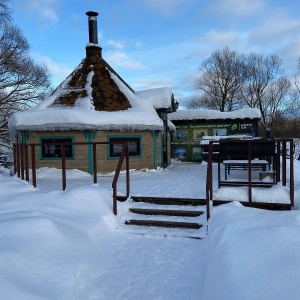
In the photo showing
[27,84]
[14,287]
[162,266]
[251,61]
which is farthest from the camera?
[251,61]

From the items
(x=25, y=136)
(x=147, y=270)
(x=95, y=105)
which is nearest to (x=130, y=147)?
(x=95, y=105)

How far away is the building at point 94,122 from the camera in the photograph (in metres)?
11.3

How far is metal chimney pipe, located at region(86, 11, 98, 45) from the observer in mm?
14703

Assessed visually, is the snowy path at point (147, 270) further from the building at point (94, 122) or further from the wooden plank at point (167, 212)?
the building at point (94, 122)

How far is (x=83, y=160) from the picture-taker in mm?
11523

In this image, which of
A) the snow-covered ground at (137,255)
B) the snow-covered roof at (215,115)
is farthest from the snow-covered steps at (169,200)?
the snow-covered roof at (215,115)

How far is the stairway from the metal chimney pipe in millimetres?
10701

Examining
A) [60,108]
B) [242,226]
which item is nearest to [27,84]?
[60,108]

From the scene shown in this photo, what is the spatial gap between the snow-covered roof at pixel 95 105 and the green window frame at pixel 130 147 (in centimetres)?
54

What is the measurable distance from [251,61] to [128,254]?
3452cm

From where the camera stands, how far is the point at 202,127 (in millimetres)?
18641

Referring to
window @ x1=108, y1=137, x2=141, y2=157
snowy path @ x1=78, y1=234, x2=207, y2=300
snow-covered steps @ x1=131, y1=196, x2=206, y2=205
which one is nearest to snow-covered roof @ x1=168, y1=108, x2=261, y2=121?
window @ x1=108, y1=137, x2=141, y2=157

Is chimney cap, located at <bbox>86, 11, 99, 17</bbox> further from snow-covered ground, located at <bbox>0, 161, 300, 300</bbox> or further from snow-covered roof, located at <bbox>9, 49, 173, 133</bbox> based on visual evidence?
snow-covered ground, located at <bbox>0, 161, 300, 300</bbox>

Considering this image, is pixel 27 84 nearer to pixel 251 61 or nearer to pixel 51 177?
pixel 51 177
